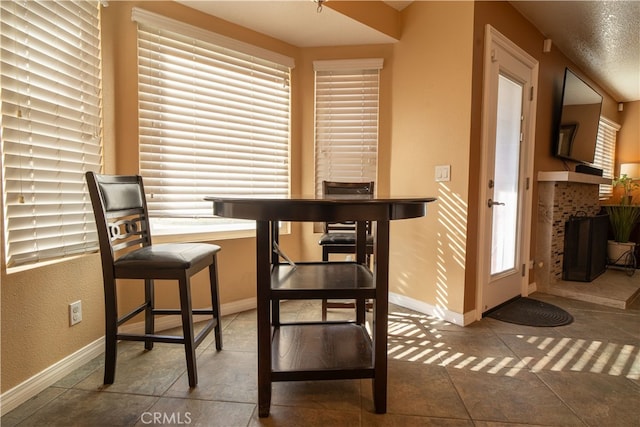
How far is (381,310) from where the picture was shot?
4.32 feet

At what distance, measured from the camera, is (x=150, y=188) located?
86.0 inches

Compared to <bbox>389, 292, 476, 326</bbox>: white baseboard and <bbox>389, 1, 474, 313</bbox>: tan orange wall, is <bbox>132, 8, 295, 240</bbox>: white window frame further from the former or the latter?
<bbox>389, 292, 476, 326</bbox>: white baseboard

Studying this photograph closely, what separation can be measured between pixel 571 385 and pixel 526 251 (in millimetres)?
1586

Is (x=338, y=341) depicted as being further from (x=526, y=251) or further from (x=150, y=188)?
(x=526, y=251)

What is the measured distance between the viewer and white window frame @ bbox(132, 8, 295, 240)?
2154mm

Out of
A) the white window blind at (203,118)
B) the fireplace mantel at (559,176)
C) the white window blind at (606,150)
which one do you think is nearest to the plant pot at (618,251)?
the white window blind at (606,150)

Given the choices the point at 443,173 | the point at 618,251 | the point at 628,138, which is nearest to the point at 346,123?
the point at 443,173

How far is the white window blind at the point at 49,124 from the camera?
1420 mm

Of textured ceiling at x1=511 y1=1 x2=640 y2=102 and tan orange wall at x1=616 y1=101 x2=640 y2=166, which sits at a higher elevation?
textured ceiling at x1=511 y1=1 x2=640 y2=102

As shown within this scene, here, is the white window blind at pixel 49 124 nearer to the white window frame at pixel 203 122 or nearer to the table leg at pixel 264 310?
the white window frame at pixel 203 122

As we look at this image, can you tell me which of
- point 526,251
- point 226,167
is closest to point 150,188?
point 226,167

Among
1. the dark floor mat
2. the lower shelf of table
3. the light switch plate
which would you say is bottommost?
the dark floor mat

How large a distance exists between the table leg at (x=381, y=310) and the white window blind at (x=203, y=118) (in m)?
1.54

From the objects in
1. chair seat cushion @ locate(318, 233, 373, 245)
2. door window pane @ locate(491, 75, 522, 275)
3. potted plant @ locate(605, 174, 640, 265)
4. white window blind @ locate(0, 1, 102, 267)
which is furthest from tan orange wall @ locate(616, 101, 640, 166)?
white window blind @ locate(0, 1, 102, 267)
